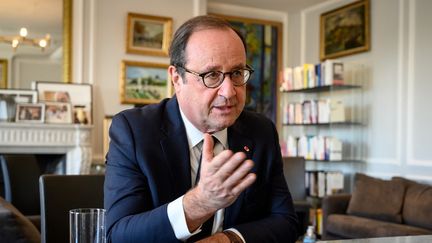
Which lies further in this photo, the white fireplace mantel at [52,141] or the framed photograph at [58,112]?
the framed photograph at [58,112]

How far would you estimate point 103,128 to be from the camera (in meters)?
5.59

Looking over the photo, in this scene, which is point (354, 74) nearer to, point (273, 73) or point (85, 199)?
point (273, 73)

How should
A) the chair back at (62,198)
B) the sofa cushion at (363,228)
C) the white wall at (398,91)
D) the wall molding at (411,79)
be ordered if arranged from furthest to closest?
the wall molding at (411,79) < the white wall at (398,91) < the sofa cushion at (363,228) < the chair back at (62,198)

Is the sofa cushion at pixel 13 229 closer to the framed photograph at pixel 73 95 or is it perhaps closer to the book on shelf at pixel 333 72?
the framed photograph at pixel 73 95

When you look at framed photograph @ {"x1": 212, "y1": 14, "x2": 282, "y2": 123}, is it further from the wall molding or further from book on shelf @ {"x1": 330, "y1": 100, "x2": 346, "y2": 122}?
the wall molding

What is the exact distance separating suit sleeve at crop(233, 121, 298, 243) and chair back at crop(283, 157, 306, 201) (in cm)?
276

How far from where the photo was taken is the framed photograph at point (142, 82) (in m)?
5.67

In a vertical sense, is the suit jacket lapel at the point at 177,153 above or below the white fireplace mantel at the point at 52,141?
above

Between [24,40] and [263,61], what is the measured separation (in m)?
3.07

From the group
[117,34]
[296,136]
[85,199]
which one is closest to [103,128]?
[117,34]

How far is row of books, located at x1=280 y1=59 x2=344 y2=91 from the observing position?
5.35 meters

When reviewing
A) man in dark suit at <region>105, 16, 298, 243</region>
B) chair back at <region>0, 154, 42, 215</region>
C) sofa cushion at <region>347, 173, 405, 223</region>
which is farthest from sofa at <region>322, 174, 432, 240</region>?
man in dark suit at <region>105, 16, 298, 243</region>

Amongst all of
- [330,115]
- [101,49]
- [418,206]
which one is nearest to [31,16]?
[101,49]

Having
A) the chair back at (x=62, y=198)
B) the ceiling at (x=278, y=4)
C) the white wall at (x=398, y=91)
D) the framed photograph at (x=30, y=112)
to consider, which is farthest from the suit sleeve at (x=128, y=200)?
the ceiling at (x=278, y=4)
